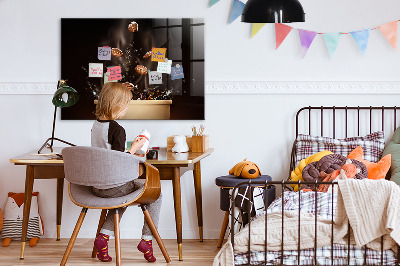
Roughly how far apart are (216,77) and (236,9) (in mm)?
511

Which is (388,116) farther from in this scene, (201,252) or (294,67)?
(201,252)

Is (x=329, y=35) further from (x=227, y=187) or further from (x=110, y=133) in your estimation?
(x=110, y=133)

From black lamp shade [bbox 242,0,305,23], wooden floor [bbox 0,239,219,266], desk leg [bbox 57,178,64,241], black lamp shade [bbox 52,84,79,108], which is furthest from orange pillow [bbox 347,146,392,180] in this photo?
desk leg [bbox 57,178,64,241]

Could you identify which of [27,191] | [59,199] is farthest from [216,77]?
[27,191]

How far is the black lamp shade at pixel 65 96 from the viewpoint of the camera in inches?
164

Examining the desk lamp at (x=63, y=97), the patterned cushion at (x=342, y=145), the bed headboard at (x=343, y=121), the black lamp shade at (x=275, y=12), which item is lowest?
the patterned cushion at (x=342, y=145)

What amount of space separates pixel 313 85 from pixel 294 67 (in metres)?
0.19

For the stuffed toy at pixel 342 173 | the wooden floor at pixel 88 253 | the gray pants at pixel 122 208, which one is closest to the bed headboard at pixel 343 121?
the stuffed toy at pixel 342 173

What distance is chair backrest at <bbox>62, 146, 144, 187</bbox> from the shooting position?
3318mm

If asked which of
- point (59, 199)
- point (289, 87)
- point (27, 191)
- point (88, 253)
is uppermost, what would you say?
point (289, 87)

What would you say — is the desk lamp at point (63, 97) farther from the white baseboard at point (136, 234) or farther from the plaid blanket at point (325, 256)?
the plaid blanket at point (325, 256)

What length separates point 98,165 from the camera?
334cm

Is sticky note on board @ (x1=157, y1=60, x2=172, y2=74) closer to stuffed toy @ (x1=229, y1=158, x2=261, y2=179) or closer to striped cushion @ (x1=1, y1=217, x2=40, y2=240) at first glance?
stuffed toy @ (x1=229, y1=158, x2=261, y2=179)

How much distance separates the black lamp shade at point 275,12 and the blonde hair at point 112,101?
2.88 feet
